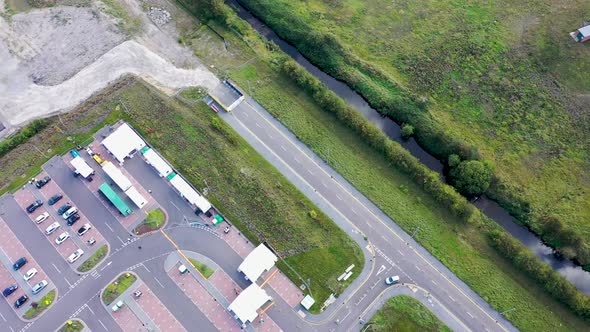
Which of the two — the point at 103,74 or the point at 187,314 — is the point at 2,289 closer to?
the point at 187,314

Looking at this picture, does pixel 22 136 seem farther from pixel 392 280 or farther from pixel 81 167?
pixel 392 280

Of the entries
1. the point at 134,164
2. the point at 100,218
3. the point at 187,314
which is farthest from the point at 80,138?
the point at 187,314

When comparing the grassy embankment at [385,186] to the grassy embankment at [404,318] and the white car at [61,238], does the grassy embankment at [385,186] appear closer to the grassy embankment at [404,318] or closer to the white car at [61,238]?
the grassy embankment at [404,318]

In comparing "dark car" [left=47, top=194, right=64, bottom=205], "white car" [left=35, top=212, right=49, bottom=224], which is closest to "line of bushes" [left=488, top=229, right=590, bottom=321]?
"dark car" [left=47, top=194, right=64, bottom=205]

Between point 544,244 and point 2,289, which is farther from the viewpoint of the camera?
point 544,244

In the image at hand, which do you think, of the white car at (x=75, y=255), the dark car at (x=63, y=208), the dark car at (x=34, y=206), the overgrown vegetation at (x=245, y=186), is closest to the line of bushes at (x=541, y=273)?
the overgrown vegetation at (x=245, y=186)

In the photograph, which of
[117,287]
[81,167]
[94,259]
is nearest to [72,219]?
[94,259]

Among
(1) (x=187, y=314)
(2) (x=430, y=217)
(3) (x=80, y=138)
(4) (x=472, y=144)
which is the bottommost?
(1) (x=187, y=314)
